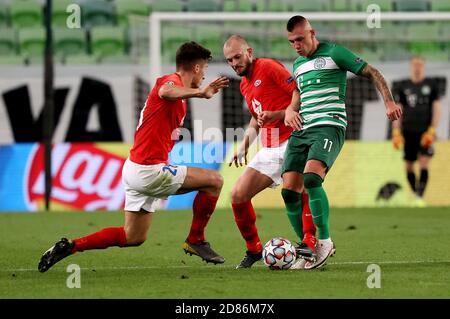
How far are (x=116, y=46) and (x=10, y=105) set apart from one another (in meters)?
2.86

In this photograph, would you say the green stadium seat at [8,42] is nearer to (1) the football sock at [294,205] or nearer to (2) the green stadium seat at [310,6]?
(2) the green stadium seat at [310,6]

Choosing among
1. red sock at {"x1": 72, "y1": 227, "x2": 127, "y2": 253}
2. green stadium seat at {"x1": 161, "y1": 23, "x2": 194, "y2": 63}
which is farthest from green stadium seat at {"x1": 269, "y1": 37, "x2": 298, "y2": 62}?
red sock at {"x1": 72, "y1": 227, "x2": 127, "y2": 253}

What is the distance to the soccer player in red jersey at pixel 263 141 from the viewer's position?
351 inches

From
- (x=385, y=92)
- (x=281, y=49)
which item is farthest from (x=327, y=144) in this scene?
(x=281, y=49)

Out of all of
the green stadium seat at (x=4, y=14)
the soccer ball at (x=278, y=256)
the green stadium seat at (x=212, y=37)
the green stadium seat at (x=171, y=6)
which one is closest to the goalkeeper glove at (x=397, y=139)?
the green stadium seat at (x=212, y=37)

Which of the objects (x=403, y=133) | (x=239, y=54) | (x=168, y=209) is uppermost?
(x=239, y=54)

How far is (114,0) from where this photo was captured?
21.8 metres

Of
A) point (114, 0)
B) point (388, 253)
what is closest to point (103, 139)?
point (114, 0)

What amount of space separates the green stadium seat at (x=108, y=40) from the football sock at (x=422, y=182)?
7.02m

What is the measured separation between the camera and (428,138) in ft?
55.3

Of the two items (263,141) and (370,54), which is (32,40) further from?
(263,141)

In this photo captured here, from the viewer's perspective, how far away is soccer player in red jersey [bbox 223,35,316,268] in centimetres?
891

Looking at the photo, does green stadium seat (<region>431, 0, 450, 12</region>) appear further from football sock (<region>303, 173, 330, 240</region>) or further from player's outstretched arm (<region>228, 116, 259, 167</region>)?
football sock (<region>303, 173, 330, 240</region>)
